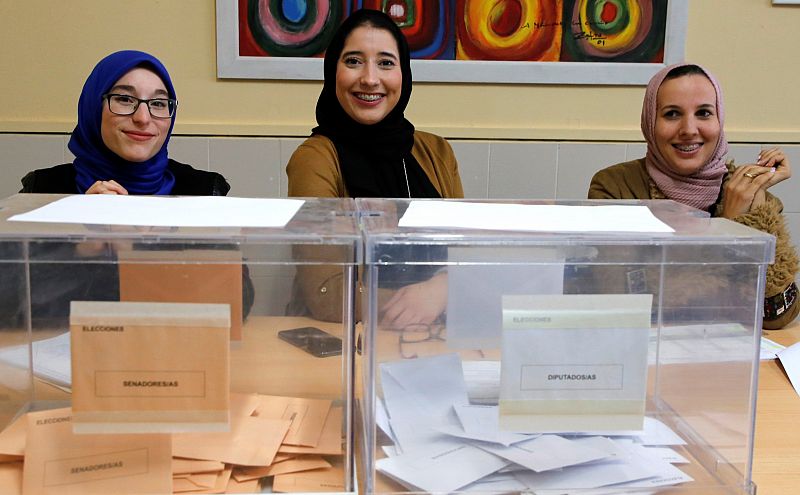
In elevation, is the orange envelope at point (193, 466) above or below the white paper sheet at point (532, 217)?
below

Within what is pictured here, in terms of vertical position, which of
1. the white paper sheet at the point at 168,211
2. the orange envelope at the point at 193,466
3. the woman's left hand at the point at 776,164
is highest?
the woman's left hand at the point at 776,164

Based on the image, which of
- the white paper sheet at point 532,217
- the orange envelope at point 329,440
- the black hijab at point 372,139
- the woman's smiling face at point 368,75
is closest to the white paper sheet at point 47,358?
the orange envelope at point 329,440

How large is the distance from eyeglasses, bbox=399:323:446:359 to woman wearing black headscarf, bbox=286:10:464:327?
1.10 m

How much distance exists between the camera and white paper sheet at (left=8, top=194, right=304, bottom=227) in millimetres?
701

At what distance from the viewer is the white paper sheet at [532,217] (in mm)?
726

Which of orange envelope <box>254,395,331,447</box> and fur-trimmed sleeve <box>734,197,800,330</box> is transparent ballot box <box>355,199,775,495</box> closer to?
orange envelope <box>254,395,331,447</box>

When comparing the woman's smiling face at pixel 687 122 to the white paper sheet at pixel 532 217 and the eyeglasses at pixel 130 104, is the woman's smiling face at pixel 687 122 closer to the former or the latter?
the white paper sheet at pixel 532 217

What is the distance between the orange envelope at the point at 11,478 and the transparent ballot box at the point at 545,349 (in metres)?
0.31

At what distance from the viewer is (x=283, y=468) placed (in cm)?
71

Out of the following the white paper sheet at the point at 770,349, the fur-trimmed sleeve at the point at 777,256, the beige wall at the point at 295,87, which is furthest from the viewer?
the beige wall at the point at 295,87

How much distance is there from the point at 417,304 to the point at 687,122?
1.42 m

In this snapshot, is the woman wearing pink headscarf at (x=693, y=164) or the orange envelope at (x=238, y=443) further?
the woman wearing pink headscarf at (x=693, y=164)

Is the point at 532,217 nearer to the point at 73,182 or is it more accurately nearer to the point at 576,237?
the point at 576,237

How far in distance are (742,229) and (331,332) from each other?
0.43m
